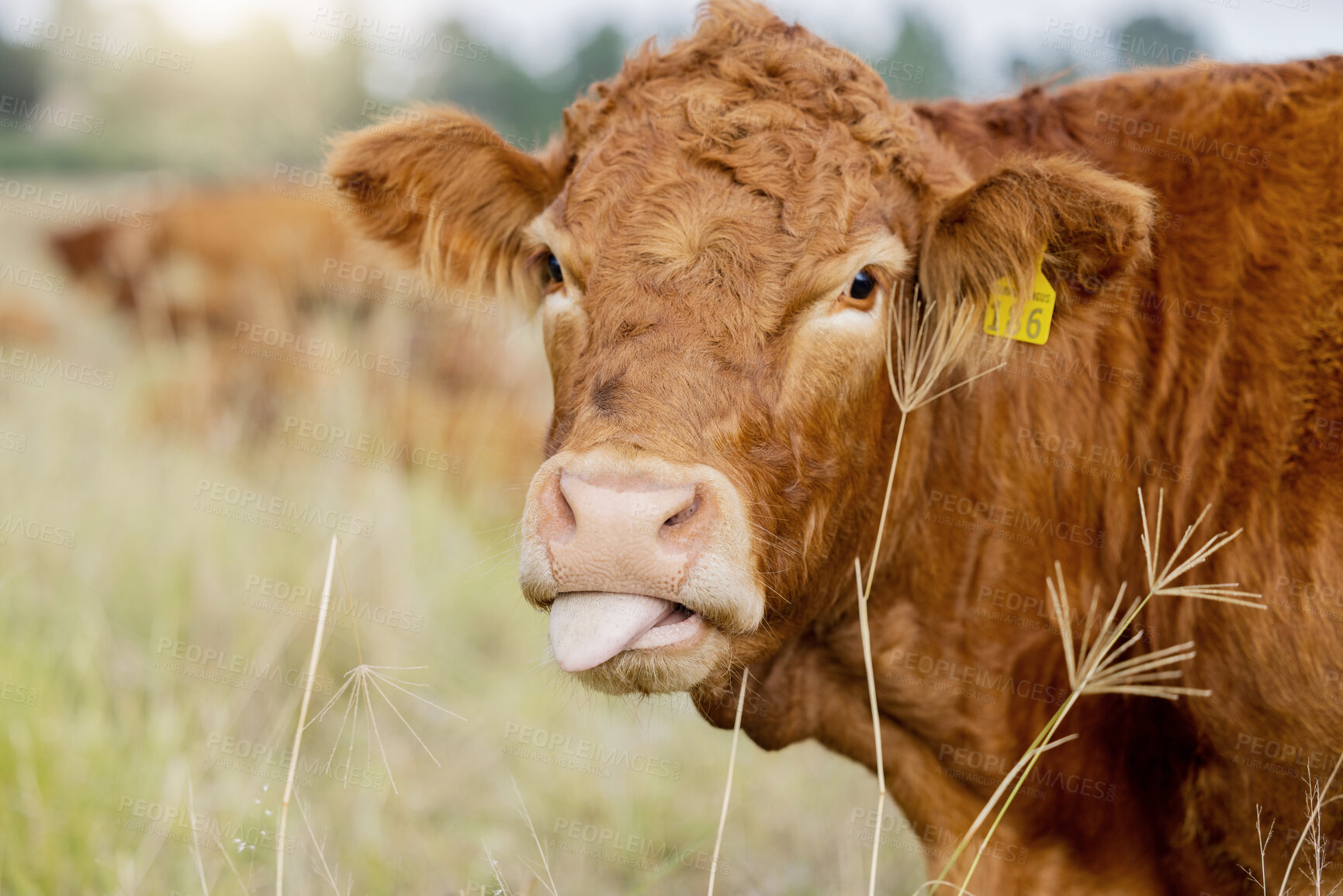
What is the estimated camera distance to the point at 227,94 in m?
11.4

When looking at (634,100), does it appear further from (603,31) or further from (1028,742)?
(603,31)

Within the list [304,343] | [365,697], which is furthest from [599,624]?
[304,343]

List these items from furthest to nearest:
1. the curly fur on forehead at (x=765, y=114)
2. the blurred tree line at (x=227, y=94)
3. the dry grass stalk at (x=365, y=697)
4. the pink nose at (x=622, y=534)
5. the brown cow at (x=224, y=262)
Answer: the brown cow at (x=224, y=262) → the blurred tree line at (x=227, y=94) → the curly fur on forehead at (x=765, y=114) → the dry grass stalk at (x=365, y=697) → the pink nose at (x=622, y=534)

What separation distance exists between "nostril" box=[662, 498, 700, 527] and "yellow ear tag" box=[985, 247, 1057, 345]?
1.07m

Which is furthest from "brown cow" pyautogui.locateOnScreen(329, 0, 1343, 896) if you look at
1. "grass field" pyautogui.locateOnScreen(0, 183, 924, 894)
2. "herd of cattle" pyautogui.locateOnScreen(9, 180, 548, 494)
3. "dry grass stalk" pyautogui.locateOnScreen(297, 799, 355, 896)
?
"herd of cattle" pyautogui.locateOnScreen(9, 180, 548, 494)

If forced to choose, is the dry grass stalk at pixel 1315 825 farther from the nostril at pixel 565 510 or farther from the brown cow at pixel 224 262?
the brown cow at pixel 224 262

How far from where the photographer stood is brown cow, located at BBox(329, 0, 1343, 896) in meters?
2.19

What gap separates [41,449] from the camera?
20.4 feet

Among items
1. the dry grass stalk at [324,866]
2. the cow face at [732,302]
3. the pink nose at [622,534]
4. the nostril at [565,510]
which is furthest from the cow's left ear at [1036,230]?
the dry grass stalk at [324,866]

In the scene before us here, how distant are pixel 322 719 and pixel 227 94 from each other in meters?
9.27

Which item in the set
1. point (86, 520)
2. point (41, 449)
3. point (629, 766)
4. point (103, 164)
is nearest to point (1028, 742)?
point (629, 766)

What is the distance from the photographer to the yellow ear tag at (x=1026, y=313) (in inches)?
101

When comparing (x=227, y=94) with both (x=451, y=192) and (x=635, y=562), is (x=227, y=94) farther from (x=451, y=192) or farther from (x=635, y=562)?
(x=635, y=562)

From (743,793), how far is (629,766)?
505 millimetres
